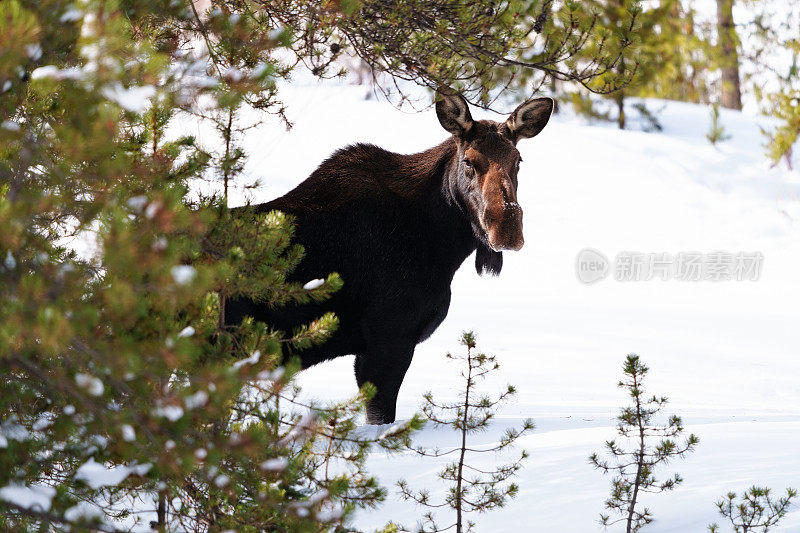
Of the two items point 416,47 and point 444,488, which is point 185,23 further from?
point 444,488

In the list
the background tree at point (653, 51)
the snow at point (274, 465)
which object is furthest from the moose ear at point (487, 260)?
the background tree at point (653, 51)

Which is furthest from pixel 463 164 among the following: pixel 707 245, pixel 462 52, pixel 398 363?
pixel 707 245

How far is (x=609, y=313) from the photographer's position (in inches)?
465

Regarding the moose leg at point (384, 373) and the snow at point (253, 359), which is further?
the moose leg at point (384, 373)

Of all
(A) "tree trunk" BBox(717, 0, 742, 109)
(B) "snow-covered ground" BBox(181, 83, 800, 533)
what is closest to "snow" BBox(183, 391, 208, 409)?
(B) "snow-covered ground" BBox(181, 83, 800, 533)

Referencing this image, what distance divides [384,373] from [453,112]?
5.54ft

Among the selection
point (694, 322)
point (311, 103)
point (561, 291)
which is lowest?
Answer: point (694, 322)

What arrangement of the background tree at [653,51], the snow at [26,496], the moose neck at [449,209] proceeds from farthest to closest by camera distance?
the background tree at [653,51] < the moose neck at [449,209] < the snow at [26,496]

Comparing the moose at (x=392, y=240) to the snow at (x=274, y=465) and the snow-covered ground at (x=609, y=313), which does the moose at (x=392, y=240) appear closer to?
the snow-covered ground at (x=609, y=313)

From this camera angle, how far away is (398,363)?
5.55 m

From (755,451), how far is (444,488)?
200 cm

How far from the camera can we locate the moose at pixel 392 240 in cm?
543

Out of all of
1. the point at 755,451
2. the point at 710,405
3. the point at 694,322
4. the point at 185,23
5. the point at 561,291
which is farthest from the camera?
the point at 561,291

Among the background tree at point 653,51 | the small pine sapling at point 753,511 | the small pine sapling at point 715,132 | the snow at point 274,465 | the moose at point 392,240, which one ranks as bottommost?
the snow at point 274,465
